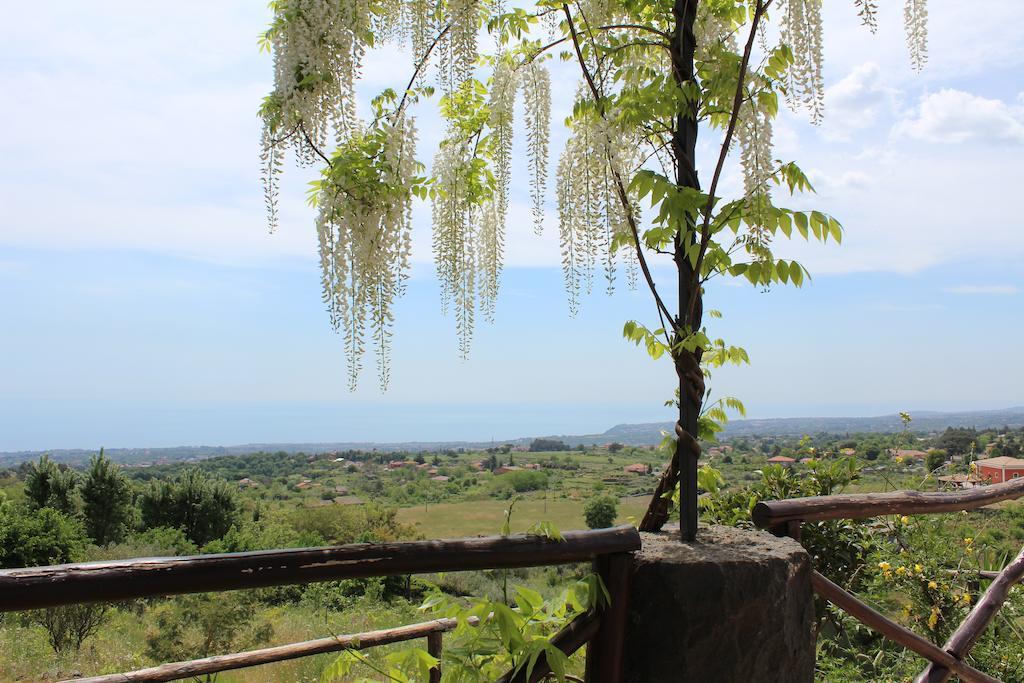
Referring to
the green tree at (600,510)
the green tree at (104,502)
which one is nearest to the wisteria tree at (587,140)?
the green tree at (600,510)

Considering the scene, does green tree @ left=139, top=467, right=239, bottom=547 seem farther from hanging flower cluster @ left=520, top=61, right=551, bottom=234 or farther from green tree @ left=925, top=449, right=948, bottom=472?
hanging flower cluster @ left=520, top=61, right=551, bottom=234

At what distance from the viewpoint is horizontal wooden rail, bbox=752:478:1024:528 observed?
5.65 feet

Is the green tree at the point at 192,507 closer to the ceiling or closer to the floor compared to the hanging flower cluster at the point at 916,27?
closer to the floor

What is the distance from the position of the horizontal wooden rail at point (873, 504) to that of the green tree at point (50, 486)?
22.4m

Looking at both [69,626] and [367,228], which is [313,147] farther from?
[69,626]

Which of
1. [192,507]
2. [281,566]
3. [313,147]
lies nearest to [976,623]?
[281,566]

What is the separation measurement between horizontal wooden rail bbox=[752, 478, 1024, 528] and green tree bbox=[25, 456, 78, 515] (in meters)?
22.4

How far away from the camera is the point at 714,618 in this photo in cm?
136

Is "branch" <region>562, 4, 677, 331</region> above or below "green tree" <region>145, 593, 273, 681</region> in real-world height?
above

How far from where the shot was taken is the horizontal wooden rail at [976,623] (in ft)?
7.07

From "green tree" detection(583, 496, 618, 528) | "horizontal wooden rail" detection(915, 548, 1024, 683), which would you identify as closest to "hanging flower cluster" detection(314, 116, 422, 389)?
"horizontal wooden rail" detection(915, 548, 1024, 683)

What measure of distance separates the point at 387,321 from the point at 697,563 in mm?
1143

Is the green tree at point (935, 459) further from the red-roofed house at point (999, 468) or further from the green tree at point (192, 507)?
the green tree at point (192, 507)

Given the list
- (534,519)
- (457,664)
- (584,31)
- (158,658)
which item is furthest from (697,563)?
(158,658)
